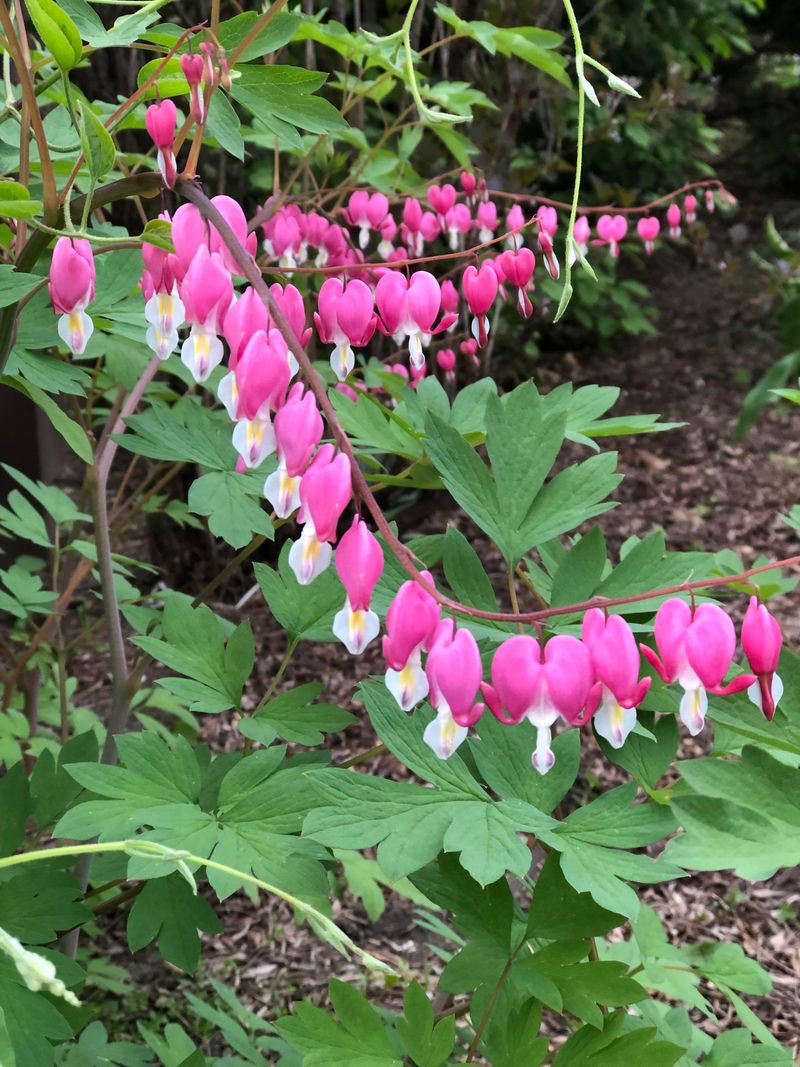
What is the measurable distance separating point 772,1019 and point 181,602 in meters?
1.56

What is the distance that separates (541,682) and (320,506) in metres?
0.22

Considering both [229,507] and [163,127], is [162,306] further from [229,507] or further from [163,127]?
[229,507]

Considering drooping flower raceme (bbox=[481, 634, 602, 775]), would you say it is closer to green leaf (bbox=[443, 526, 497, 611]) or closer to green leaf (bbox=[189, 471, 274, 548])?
green leaf (bbox=[443, 526, 497, 611])

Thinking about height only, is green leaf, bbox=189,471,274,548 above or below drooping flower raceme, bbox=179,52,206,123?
below

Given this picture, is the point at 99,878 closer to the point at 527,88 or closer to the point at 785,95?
the point at 527,88

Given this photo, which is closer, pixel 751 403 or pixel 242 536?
pixel 751 403

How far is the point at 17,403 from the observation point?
11.6 ft

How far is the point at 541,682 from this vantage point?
758 millimetres

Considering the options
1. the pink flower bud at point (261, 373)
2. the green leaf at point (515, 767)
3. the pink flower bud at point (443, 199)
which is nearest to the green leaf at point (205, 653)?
the green leaf at point (515, 767)

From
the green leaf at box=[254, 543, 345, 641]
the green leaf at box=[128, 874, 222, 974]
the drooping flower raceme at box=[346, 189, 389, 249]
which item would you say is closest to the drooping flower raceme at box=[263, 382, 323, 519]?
the green leaf at box=[254, 543, 345, 641]

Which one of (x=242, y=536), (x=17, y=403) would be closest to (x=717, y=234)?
(x=17, y=403)

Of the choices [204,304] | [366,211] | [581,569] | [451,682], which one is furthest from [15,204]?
[366,211]

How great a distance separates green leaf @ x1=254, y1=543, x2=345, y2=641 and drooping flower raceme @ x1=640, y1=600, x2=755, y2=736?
522 millimetres

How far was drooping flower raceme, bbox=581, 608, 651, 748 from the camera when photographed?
769 mm
